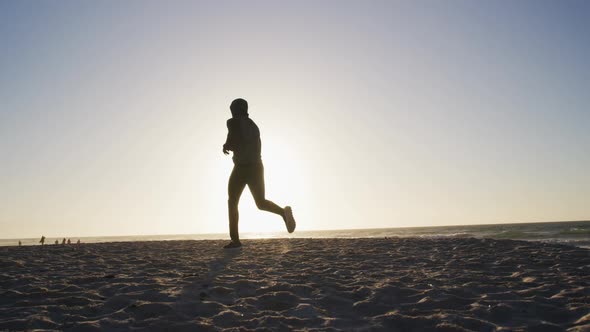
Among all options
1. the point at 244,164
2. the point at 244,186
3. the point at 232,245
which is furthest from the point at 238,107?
the point at 232,245

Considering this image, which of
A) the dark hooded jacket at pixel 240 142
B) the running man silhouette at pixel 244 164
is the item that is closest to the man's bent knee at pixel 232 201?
the running man silhouette at pixel 244 164

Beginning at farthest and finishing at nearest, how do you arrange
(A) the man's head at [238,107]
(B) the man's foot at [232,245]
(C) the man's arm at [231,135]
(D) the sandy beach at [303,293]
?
(B) the man's foot at [232,245] < (A) the man's head at [238,107] < (C) the man's arm at [231,135] < (D) the sandy beach at [303,293]

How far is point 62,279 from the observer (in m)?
4.49

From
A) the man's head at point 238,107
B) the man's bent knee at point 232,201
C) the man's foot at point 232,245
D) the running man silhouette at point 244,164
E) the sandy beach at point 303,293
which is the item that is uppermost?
the man's head at point 238,107

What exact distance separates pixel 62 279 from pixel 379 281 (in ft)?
11.6

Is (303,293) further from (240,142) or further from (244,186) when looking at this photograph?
(240,142)

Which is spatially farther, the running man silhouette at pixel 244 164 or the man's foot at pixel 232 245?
the man's foot at pixel 232 245

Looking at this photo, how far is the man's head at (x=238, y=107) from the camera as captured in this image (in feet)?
24.0

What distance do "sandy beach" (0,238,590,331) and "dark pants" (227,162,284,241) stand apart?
1258mm

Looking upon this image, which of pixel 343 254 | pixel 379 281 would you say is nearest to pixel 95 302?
pixel 379 281

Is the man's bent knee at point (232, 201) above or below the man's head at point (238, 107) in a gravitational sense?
below

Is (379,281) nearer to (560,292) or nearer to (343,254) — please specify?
(560,292)

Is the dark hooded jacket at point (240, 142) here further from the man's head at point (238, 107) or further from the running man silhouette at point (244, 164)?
the man's head at point (238, 107)

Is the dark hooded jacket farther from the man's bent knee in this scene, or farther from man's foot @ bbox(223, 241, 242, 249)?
man's foot @ bbox(223, 241, 242, 249)
